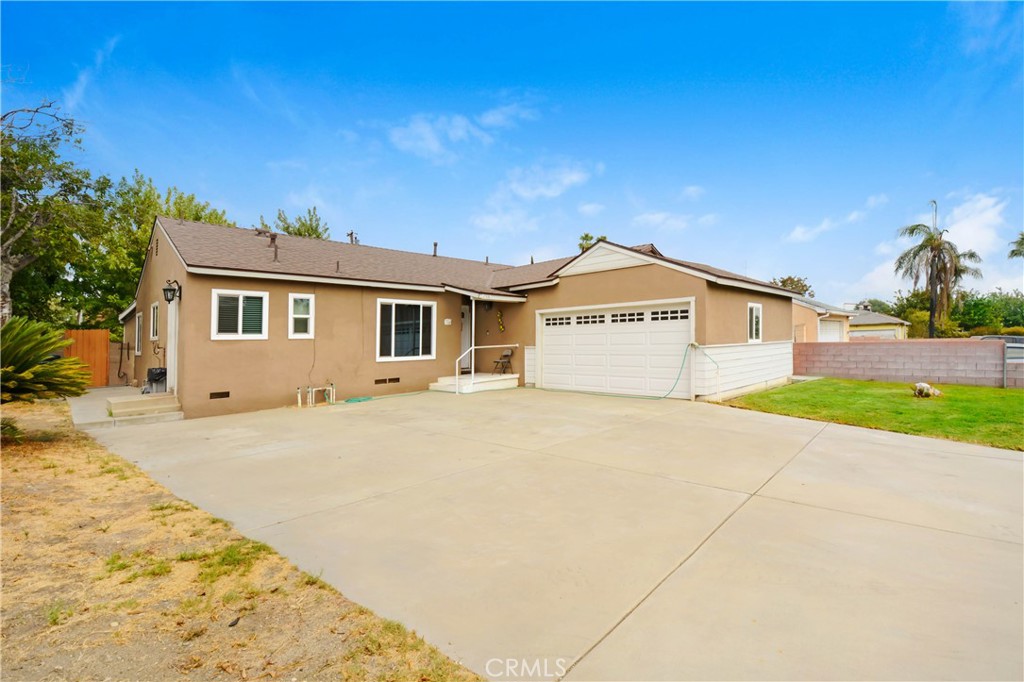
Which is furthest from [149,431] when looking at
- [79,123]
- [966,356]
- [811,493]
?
[966,356]

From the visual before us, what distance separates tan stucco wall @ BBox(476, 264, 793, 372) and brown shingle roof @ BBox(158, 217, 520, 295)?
4.21ft

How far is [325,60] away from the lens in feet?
48.1

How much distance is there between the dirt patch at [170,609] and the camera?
2053 millimetres

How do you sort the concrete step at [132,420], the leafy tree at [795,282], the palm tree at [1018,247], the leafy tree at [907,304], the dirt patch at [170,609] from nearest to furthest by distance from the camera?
the dirt patch at [170,609] → the concrete step at [132,420] → the palm tree at [1018,247] → the leafy tree at [907,304] → the leafy tree at [795,282]

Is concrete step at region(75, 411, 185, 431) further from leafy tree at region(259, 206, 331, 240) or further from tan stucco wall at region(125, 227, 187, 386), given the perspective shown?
leafy tree at region(259, 206, 331, 240)

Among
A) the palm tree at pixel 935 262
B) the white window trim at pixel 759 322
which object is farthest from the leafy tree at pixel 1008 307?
the white window trim at pixel 759 322

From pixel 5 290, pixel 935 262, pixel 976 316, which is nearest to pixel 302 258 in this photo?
pixel 5 290

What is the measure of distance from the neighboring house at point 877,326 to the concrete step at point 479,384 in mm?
29823

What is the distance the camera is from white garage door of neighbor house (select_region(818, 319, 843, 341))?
25.5 metres

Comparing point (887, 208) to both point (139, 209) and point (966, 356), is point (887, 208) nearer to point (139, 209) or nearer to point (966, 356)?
point (966, 356)

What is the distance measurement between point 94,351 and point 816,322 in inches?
1294

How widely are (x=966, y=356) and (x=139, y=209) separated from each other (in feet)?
104

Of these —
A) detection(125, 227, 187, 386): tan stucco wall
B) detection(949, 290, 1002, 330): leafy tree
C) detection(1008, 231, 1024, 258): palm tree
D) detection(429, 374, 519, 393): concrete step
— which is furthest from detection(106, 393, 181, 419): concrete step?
detection(949, 290, 1002, 330): leafy tree

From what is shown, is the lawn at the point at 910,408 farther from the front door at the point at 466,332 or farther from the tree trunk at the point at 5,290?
the tree trunk at the point at 5,290
